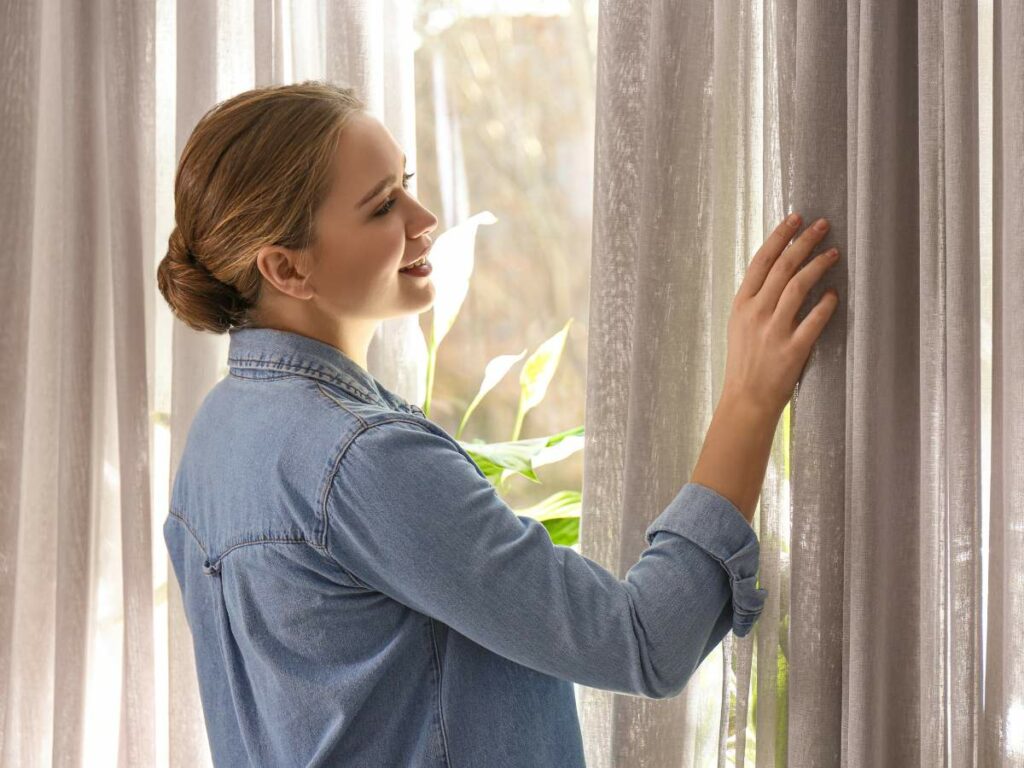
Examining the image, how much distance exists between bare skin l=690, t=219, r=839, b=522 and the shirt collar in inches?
12.4

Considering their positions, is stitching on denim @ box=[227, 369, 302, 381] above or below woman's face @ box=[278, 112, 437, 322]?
below

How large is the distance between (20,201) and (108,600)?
0.54m

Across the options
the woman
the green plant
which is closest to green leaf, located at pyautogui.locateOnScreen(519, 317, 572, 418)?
the green plant

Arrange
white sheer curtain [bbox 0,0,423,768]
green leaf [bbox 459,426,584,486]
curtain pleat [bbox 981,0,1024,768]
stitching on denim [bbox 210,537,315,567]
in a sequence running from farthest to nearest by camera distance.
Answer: white sheer curtain [bbox 0,0,423,768], green leaf [bbox 459,426,584,486], stitching on denim [bbox 210,537,315,567], curtain pleat [bbox 981,0,1024,768]

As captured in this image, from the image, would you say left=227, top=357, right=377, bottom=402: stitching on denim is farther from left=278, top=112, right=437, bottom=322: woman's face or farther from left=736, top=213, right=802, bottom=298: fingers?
left=736, top=213, right=802, bottom=298: fingers

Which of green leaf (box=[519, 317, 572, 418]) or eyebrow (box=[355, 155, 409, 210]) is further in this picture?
green leaf (box=[519, 317, 572, 418])

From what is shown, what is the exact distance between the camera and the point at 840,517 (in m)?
0.97

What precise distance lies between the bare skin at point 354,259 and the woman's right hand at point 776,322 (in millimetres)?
308

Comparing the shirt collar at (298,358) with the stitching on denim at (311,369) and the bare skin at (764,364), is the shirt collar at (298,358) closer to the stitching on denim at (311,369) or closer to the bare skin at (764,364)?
the stitching on denim at (311,369)

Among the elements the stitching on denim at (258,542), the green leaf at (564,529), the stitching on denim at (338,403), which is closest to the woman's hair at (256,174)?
the stitching on denim at (338,403)

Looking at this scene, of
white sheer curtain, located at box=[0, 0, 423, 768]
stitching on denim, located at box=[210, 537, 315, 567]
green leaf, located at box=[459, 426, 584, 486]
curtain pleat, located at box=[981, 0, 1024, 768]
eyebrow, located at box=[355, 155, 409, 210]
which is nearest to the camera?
curtain pleat, located at box=[981, 0, 1024, 768]

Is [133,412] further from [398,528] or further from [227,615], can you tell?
[398,528]

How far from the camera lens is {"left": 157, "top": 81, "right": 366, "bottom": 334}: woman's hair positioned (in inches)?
38.2

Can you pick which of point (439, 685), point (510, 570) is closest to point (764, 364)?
point (510, 570)
